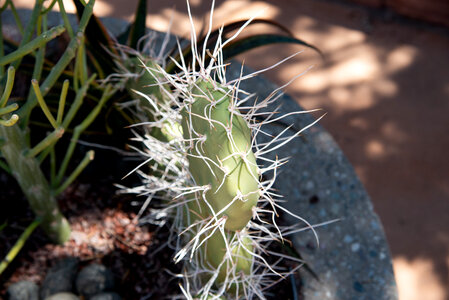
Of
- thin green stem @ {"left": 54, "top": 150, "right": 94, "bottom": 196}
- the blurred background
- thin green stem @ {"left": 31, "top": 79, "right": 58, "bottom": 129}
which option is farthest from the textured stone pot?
the blurred background

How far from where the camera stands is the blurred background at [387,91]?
5.61 feet

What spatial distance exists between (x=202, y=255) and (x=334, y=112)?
49.1 inches

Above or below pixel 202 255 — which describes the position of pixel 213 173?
above

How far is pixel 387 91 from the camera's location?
2.03m

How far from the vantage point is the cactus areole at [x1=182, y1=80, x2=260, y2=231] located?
2.05 feet

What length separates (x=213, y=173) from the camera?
2.14ft

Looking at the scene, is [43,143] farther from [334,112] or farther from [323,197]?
[334,112]

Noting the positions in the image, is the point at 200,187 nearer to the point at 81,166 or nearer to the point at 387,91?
the point at 81,166

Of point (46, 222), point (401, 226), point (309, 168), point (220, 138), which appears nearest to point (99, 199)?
point (46, 222)

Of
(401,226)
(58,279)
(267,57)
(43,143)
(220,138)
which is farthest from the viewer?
(267,57)

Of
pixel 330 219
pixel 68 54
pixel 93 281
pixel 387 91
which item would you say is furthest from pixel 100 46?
pixel 387 91

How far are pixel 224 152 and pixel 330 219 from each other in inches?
19.2

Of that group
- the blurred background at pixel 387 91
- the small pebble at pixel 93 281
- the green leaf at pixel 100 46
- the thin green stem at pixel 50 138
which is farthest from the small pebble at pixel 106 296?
the blurred background at pixel 387 91

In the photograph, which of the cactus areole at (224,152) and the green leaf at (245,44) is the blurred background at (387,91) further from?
the cactus areole at (224,152)
